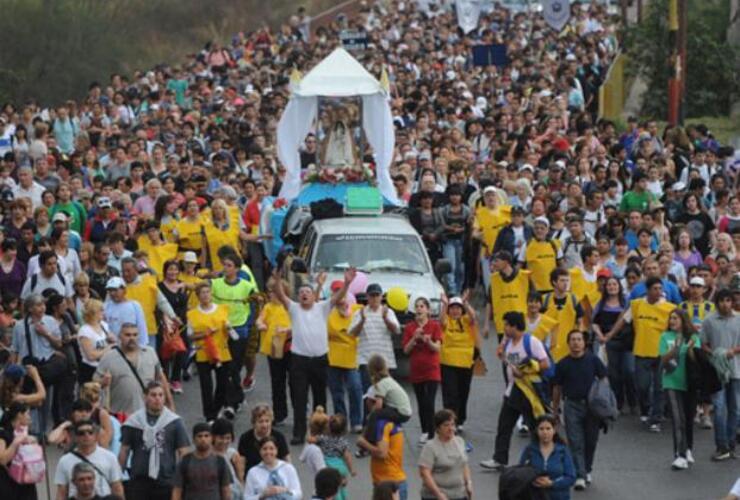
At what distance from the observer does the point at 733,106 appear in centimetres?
4306

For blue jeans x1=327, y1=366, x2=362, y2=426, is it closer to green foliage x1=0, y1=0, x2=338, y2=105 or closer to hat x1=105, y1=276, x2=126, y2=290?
hat x1=105, y1=276, x2=126, y2=290

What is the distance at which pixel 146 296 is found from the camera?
21359 millimetres

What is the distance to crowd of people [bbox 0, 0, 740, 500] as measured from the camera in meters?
16.3

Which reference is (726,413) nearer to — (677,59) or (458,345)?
(458,345)

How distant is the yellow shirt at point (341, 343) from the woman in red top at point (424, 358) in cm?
57

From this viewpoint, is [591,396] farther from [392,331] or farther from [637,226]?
[637,226]

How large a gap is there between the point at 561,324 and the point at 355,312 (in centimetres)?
203

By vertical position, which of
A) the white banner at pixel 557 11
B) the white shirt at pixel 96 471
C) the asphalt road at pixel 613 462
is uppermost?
the white banner at pixel 557 11

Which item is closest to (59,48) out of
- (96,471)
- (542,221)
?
(542,221)

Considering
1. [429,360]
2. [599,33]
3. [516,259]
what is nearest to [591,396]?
[429,360]

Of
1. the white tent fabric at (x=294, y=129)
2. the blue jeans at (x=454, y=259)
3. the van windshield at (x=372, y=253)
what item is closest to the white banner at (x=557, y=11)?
the white tent fabric at (x=294, y=129)

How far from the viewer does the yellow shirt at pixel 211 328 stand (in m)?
20.4

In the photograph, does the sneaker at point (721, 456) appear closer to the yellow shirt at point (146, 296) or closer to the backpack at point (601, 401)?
the backpack at point (601, 401)

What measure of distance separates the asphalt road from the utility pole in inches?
629
